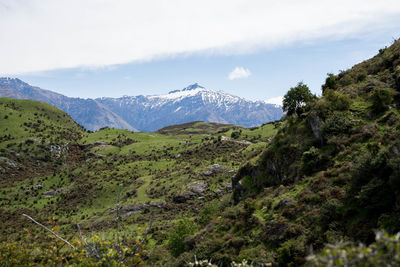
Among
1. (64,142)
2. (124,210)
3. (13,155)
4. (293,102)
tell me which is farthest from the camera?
(64,142)

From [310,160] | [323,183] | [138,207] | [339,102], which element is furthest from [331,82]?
[138,207]

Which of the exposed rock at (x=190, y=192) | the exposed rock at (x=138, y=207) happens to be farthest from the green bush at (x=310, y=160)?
the exposed rock at (x=138, y=207)

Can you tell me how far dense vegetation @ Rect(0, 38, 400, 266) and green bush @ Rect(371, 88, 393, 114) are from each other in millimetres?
134

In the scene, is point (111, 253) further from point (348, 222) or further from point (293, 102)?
point (293, 102)

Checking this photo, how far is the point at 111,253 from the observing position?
42.4 feet

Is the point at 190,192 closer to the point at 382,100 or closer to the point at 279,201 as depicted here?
the point at 279,201

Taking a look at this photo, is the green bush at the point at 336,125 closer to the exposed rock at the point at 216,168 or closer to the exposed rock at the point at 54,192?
the exposed rock at the point at 216,168

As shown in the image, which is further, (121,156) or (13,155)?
(121,156)

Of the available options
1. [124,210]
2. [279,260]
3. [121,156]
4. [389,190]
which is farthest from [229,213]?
[121,156]

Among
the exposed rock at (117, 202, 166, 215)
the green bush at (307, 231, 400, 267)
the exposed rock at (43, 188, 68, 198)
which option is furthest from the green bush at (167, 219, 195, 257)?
the exposed rock at (43, 188, 68, 198)

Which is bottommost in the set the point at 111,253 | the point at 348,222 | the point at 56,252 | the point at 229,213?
the point at 229,213

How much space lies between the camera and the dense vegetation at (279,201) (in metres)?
15.8

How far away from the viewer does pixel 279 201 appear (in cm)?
2900

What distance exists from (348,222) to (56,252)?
2207 centimetres
